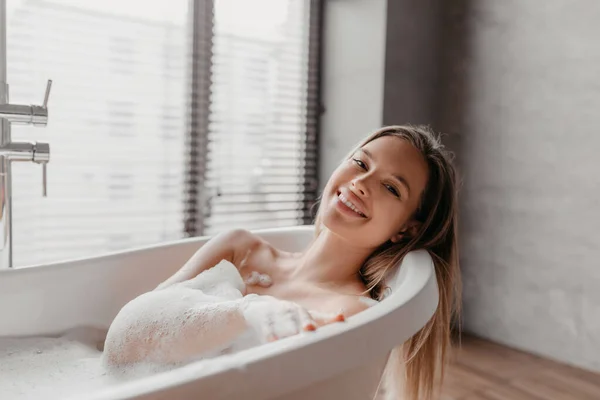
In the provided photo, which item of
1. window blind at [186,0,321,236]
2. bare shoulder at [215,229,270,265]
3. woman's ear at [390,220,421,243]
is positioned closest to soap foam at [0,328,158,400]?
bare shoulder at [215,229,270,265]

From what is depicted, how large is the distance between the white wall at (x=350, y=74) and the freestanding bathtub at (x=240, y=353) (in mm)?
1005

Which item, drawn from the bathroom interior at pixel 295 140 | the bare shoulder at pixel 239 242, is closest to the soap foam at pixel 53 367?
the bathroom interior at pixel 295 140

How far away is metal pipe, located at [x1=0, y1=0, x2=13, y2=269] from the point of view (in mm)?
1513

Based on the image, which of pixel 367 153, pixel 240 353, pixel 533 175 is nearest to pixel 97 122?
pixel 367 153

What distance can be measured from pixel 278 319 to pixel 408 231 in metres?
0.54

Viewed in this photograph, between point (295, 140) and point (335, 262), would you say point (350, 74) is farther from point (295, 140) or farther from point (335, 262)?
point (335, 262)

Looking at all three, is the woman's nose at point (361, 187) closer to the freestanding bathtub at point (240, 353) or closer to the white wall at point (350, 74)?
the freestanding bathtub at point (240, 353)

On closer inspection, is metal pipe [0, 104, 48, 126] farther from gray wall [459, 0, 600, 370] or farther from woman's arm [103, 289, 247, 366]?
gray wall [459, 0, 600, 370]

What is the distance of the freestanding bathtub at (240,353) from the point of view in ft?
2.56

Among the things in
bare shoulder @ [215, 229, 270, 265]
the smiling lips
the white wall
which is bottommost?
bare shoulder @ [215, 229, 270, 265]

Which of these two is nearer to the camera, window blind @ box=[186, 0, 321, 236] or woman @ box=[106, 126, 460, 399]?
woman @ box=[106, 126, 460, 399]

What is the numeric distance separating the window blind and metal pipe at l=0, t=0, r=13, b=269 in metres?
1.00

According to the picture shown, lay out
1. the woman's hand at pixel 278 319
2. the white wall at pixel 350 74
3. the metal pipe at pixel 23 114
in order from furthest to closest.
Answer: the white wall at pixel 350 74
the metal pipe at pixel 23 114
the woman's hand at pixel 278 319

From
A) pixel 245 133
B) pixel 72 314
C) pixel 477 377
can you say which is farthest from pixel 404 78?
pixel 72 314
